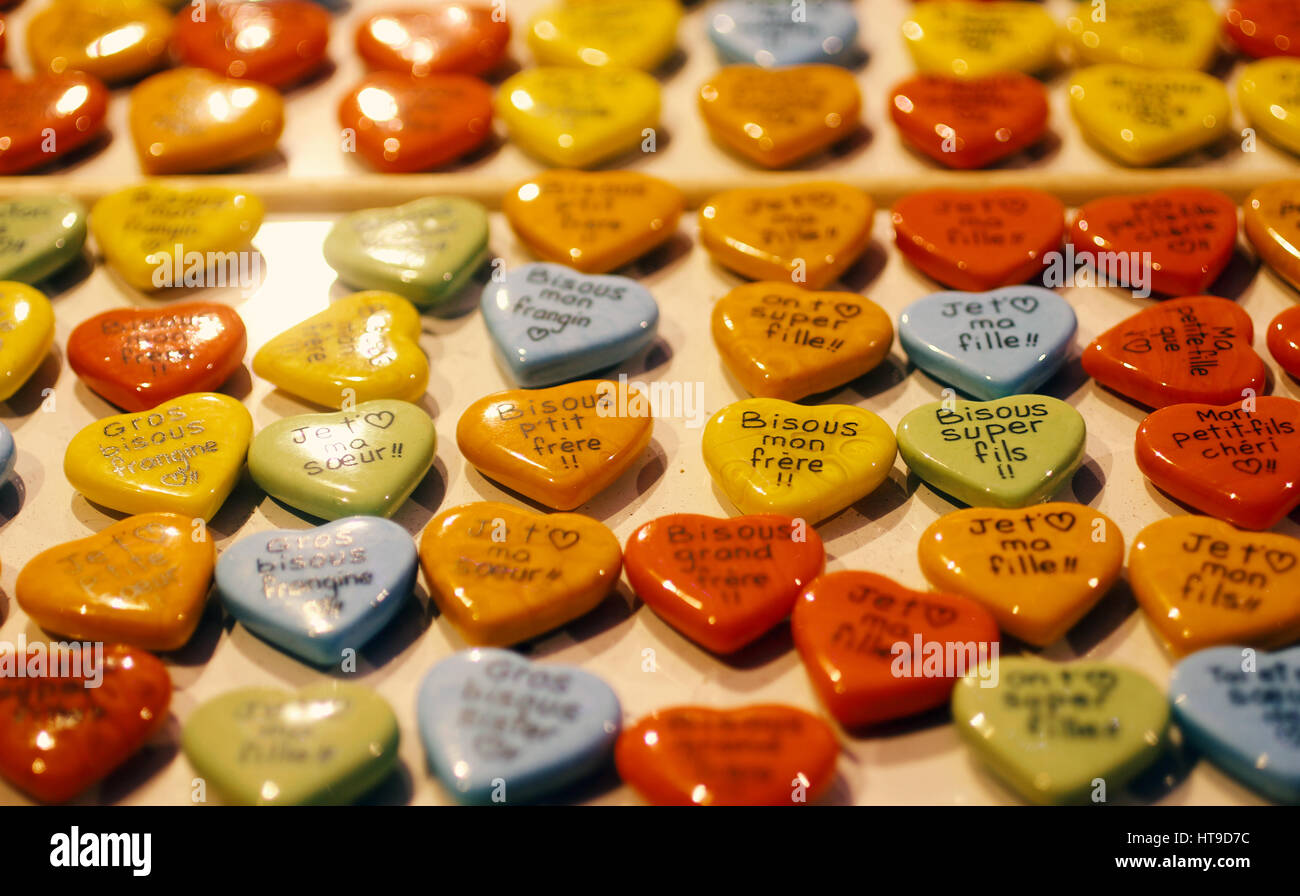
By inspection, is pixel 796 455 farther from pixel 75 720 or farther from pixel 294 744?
pixel 75 720

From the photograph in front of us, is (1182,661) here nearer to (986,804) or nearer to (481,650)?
(986,804)

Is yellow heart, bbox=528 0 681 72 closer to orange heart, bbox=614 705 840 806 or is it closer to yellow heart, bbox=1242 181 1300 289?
yellow heart, bbox=1242 181 1300 289

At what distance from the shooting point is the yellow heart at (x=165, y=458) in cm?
96

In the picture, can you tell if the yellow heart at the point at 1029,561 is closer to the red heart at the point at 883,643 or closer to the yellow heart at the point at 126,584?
the red heart at the point at 883,643

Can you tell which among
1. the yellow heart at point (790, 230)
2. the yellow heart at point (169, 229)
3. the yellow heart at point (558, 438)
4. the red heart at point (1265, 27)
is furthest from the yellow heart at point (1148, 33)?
the yellow heart at point (169, 229)

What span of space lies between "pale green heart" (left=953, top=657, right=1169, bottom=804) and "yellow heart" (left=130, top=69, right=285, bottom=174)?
106cm

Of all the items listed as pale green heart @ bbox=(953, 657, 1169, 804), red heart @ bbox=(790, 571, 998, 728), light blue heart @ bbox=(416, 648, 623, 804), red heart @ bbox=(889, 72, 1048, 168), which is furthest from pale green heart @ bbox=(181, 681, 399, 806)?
red heart @ bbox=(889, 72, 1048, 168)

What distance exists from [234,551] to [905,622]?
54 cm

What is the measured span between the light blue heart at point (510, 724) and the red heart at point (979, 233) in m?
0.61

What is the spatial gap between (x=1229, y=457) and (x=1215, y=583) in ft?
0.45

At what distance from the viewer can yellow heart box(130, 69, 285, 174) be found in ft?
4.34

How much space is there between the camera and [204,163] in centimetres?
133

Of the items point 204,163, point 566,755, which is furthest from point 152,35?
point 566,755

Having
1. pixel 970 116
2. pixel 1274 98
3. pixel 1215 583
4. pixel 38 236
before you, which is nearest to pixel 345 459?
pixel 38 236
